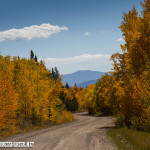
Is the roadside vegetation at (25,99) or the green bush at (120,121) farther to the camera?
the green bush at (120,121)

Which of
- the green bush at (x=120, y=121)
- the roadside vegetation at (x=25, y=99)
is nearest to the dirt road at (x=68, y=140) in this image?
the green bush at (x=120, y=121)

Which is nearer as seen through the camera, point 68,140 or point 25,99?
point 68,140

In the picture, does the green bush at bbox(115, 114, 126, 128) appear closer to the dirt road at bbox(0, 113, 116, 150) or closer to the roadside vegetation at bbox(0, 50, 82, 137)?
the dirt road at bbox(0, 113, 116, 150)

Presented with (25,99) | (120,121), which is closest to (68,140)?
(120,121)

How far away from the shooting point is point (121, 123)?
20.5 meters

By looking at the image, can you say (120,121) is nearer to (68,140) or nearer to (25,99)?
(68,140)

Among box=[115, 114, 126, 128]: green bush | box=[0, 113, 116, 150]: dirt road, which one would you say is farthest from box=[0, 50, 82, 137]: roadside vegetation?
box=[115, 114, 126, 128]: green bush

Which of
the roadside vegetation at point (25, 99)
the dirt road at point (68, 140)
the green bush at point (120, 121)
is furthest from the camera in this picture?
the green bush at point (120, 121)

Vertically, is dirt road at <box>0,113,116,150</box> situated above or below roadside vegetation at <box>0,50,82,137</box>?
below

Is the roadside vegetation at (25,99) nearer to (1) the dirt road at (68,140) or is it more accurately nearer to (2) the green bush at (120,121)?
(1) the dirt road at (68,140)

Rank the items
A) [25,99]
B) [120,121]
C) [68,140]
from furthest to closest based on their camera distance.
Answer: [25,99] < [120,121] < [68,140]

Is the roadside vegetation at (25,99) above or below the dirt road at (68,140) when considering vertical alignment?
above

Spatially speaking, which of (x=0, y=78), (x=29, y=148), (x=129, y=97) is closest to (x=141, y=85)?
(x=129, y=97)

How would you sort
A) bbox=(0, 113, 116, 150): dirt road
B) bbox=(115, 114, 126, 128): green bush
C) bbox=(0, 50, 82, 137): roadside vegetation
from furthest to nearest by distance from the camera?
bbox=(115, 114, 126, 128): green bush < bbox=(0, 50, 82, 137): roadside vegetation < bbox=(0, 113, 116, 150): dirt road
